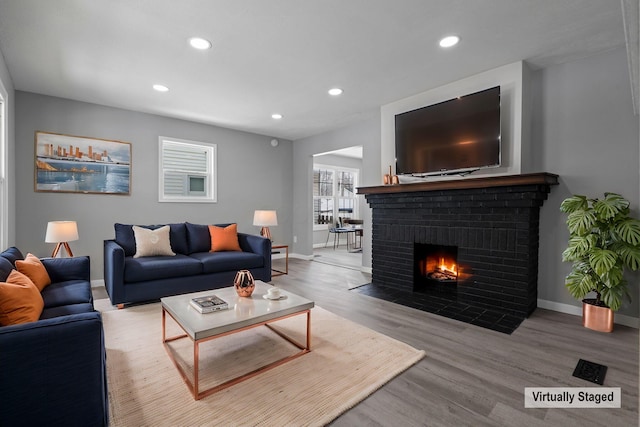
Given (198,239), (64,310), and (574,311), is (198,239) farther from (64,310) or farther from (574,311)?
(574,311)

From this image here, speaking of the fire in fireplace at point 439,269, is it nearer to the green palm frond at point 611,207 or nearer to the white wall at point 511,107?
the white wall at point 511,107

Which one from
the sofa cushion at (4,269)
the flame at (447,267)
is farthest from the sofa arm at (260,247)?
the sofa cushion at (4,269)

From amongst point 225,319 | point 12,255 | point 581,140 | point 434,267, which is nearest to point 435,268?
point 434,267

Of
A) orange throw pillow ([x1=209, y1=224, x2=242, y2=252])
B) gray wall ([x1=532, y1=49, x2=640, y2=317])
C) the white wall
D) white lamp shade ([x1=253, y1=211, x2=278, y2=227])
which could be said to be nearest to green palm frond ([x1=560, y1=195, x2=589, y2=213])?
gray wall ([x1=532, y1=49, x2=640, y2=317])

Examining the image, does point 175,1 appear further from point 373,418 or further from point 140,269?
point 373,418

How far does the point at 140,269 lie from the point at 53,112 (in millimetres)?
2580

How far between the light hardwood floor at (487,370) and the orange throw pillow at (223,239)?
1.76 m

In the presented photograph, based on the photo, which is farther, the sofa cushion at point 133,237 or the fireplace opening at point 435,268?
the fireplace opening at point 435,268

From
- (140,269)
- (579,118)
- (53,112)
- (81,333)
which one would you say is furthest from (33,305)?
(579,118)

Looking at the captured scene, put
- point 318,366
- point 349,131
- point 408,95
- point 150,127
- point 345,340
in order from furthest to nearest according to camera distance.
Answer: point 349,131 → point 150,127 → point 408,95 → point 345,340 → point 318,366

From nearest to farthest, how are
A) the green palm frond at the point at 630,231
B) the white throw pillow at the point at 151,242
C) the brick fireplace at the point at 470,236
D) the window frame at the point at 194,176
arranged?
the green palm frond at the point at 630,231 < the brick fireplace at the point at 470,236 < the white throw pillow at the point at 151,242 < the window frame at the point at 194,176

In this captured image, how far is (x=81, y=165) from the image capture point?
412cm

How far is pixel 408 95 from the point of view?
3.90m

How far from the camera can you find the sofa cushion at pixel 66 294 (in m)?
2.13
